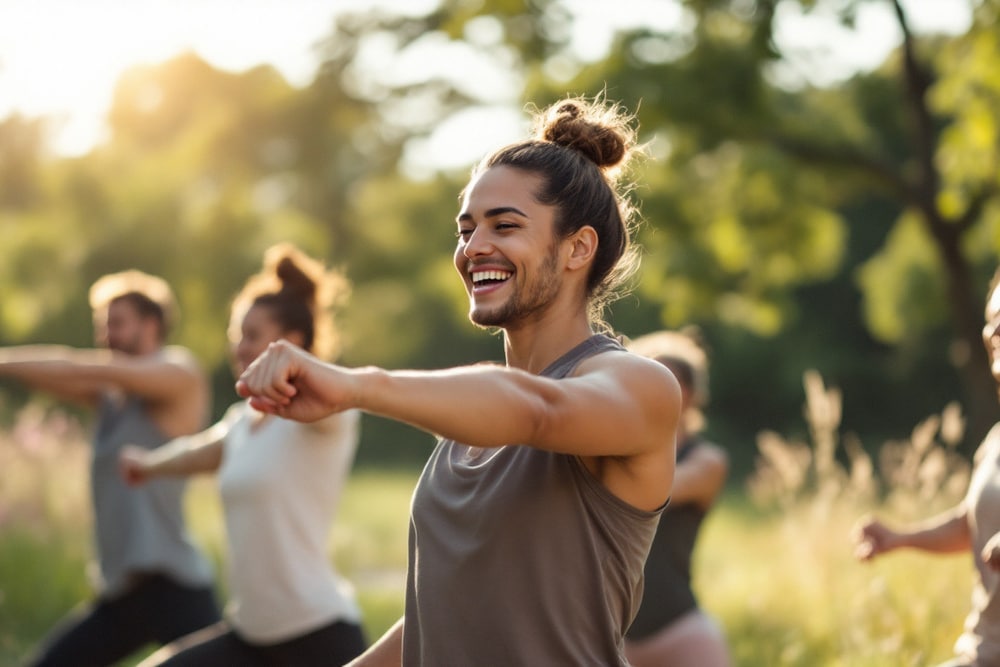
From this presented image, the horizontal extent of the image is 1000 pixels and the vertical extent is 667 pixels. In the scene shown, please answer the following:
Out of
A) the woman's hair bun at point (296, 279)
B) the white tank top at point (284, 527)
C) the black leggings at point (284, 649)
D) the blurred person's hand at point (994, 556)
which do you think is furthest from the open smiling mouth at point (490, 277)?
the woman's hair bun at point (296, 279)

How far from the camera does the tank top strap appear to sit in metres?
2.52

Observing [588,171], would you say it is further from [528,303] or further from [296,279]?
[296,279]

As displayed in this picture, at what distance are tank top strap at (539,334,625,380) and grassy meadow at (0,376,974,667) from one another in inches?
115

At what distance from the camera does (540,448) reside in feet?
7.33

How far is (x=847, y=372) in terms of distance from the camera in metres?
30.4

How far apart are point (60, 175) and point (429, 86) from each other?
12.8 metres

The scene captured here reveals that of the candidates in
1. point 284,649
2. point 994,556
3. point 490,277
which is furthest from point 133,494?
point 994,556

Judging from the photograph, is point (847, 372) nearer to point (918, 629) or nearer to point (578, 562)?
point (918, 629)

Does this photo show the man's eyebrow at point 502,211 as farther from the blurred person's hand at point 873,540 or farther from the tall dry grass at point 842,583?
the tall dry grass at point 842,583

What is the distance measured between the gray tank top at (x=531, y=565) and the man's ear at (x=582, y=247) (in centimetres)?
22

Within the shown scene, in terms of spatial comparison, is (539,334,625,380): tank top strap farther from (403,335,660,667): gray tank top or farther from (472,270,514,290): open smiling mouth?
(472,270,514,290): open smiling mouth

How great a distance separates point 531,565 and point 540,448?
0.95ft

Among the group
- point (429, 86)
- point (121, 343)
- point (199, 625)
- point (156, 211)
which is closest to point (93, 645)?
point (199, 625)

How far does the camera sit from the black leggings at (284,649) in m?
4.23
